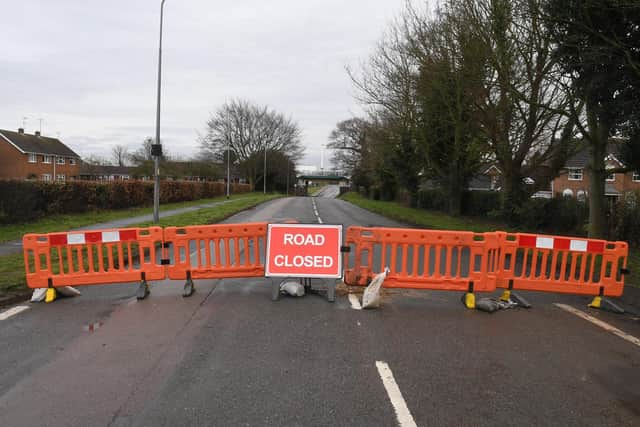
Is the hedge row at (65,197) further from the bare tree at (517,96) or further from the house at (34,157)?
the house at (34,157)

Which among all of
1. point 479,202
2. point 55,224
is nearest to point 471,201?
point 479,202

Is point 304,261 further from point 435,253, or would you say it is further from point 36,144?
point 36,144

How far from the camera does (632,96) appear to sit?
29.0 feet

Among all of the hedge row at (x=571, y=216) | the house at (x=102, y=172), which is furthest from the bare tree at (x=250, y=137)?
the hedge row at (x=571, y=216)

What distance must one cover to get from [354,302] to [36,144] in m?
63.6

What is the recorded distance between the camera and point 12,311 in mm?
5797

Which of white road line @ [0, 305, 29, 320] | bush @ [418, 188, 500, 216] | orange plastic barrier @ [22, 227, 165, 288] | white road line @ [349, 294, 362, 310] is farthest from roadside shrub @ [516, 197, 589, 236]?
white road line @ [0, 305, 29, 320]

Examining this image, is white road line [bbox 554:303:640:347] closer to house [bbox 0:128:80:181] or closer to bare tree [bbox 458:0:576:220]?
bare tree [bbox 458:0:576:220]

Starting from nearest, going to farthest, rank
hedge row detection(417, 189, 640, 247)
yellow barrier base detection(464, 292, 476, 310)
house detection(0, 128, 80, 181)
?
yellow barrier base detection(464, 292, 476, 310), hedge row detection(417, 189, 640, 247), house detection(0, 128, 80, 181)

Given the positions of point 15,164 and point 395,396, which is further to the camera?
point 15,164

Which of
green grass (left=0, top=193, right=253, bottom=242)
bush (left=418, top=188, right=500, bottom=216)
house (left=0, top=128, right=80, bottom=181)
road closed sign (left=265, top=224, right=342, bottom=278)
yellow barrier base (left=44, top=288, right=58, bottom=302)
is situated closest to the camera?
yellow barrier base (left=44, top=288, right=58, bottom=302)

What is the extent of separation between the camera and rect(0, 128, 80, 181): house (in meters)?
51.7

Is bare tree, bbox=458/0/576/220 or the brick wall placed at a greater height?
bare tree, bbox=458/0/576/220

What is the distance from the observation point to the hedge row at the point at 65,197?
47.8 ft
